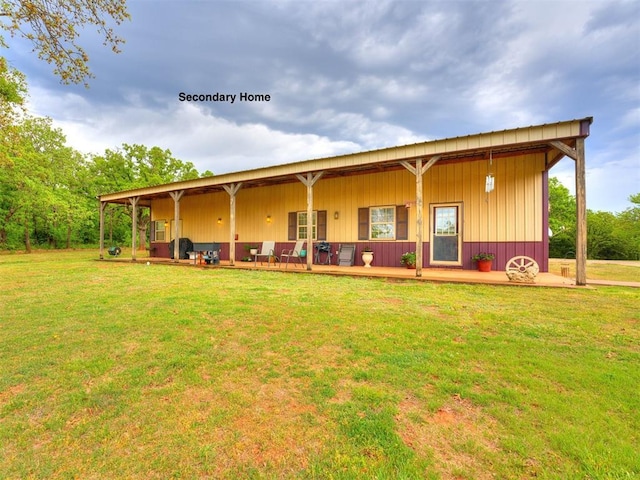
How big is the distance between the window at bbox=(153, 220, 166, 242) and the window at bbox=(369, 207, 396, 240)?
10576 mm

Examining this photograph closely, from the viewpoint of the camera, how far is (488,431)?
158 centimetres

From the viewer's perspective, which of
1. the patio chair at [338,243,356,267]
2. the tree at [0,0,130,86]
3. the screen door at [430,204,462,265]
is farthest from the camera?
the patio chair at [338,243,356,267]

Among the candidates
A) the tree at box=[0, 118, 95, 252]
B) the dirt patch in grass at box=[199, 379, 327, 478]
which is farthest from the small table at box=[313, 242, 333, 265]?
the tree at box=[0, 118, 95, 252]

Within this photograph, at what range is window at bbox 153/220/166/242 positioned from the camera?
14.5 m

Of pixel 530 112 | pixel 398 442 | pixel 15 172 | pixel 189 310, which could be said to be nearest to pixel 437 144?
pixel 189 310

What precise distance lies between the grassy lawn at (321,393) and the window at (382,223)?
5.33 meters

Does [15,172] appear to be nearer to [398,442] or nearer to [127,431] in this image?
[127,431]

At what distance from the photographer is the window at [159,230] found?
14523 millimetres

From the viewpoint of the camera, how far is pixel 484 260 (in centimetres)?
764

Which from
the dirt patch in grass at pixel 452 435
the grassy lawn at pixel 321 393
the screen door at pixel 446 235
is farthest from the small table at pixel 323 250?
the dirt patch in grass at pixel 452 435

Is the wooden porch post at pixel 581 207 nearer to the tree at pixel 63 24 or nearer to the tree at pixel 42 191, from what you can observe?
the tree at pixel 63 24

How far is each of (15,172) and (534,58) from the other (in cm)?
2623

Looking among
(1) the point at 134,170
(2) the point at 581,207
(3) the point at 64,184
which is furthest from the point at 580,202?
(3) the point at 64,184

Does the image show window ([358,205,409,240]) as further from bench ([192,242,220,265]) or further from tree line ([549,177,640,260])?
tree line ([549,177,640,260])
